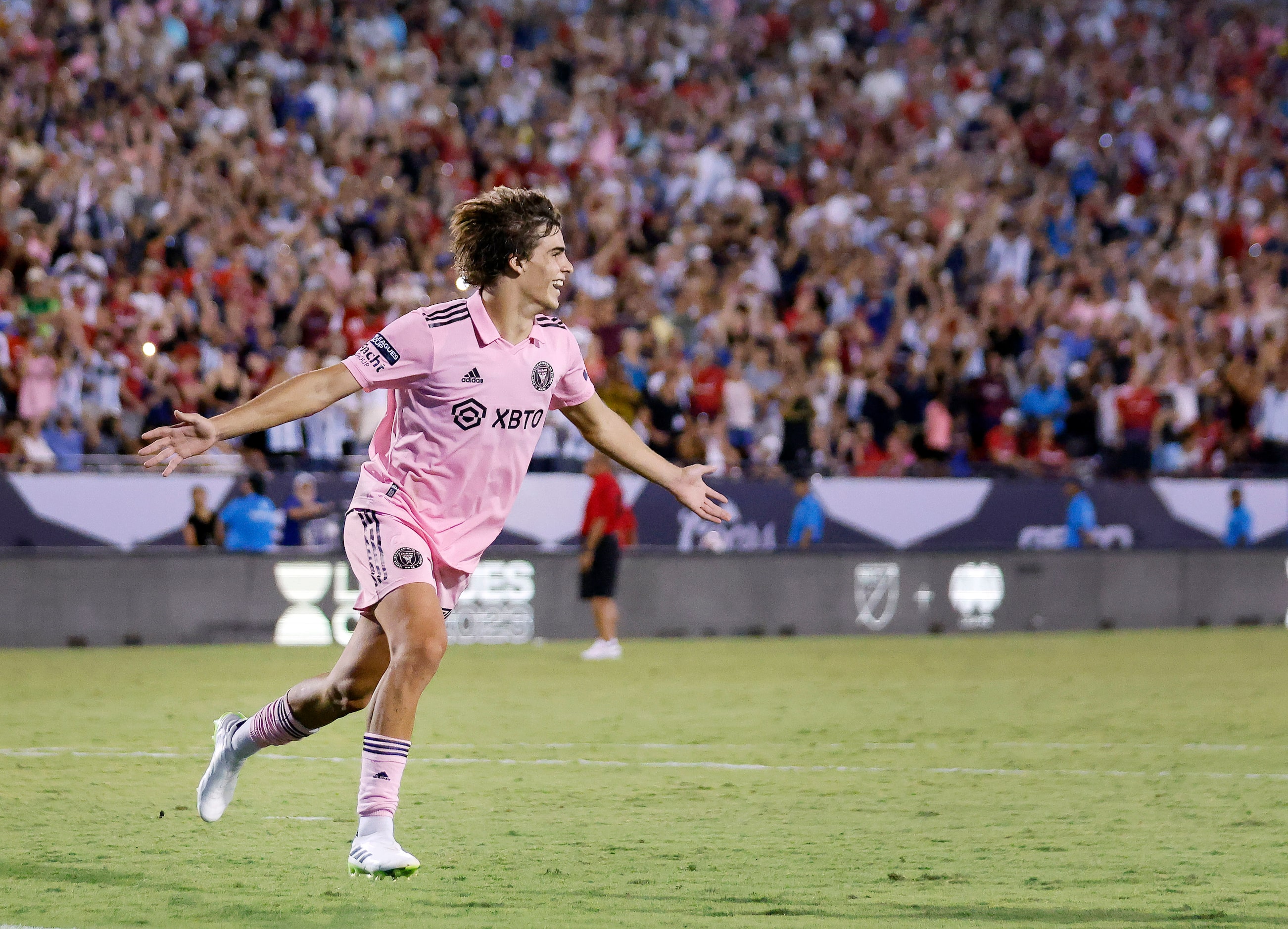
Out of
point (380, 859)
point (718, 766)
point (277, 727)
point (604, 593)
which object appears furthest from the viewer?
point (604, 593)

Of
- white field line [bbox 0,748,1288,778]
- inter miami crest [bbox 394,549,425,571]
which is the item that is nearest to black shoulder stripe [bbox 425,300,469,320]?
inter miami crest [bbox 394,549,425,571]

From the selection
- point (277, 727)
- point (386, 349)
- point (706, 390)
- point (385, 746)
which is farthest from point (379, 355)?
point (706, 390)

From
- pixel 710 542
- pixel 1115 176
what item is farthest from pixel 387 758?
pixel 1115 176

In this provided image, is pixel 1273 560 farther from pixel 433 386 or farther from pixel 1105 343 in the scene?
pixel 433 386

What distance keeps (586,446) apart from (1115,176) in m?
12.2

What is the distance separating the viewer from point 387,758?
20.8 feet

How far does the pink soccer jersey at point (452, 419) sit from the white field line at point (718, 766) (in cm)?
346

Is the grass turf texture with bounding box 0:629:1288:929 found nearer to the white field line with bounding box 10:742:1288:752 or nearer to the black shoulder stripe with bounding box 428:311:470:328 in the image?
the white field line with bounding box 10:742:1288:752

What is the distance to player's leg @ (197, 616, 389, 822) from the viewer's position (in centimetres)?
661

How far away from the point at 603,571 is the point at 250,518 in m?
3.63

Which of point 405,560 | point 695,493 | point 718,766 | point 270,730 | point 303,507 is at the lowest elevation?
point 718,766

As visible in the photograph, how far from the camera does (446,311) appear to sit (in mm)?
6672

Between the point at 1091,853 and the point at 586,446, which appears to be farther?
the point at 586,446

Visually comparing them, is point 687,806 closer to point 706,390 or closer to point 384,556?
point 384,556
